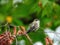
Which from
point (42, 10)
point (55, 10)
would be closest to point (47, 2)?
point (42, 10)

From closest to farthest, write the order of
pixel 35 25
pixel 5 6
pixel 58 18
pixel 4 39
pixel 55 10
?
pixel 4 39 < pixel 35 25 < pixel 55 10 < pixel 58 18 < pixel 5 6

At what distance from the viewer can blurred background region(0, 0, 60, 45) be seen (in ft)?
10.8

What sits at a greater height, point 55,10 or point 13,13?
point 55,10

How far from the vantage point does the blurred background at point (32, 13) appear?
330 cm

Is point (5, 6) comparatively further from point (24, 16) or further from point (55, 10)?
point (55, 10)

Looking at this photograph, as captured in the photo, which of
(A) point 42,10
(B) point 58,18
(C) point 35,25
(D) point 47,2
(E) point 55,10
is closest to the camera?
(C) point 35,25

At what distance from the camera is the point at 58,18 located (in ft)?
13.6

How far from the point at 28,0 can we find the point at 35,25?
1.06 metres

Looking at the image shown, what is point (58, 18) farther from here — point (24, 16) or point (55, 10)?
point (24, 16)

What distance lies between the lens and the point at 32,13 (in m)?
4.55

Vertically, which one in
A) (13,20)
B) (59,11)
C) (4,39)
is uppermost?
(4,39)

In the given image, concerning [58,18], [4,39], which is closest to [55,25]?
[58,18]

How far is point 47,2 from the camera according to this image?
3.10 m

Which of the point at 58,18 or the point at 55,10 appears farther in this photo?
the point at 58,18
